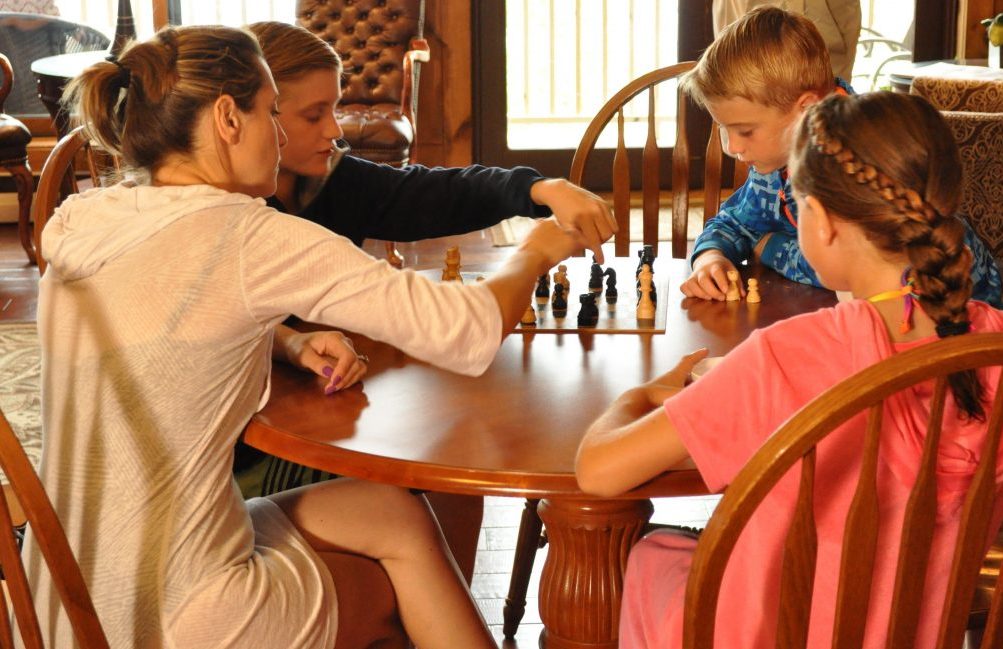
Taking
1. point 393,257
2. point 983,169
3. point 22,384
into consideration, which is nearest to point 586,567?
point 22,384

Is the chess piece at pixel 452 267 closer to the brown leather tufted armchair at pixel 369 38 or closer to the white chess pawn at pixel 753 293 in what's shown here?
the white chess pawn at pixel 753 293

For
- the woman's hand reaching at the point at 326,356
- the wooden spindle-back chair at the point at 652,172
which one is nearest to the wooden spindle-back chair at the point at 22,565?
the woman's hand reaching at the point at 326,356

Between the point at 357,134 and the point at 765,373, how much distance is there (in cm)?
396

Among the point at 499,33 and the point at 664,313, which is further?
the point at 499,33

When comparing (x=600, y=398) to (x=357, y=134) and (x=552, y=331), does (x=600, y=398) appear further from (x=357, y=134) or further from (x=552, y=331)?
(x=357, y=134)

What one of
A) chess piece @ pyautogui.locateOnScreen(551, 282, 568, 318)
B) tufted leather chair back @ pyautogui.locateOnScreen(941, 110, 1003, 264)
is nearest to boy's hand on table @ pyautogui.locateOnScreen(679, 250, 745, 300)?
chess piece @ pyautogui.locateOnScreen(551, 282, 568, 318)

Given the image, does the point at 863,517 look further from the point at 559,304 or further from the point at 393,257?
the point at 393,257

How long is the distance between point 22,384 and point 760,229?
77.3 inches

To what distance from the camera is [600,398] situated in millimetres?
1560

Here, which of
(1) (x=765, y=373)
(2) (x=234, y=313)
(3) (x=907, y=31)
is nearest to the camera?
(1) (x=765, y=373)

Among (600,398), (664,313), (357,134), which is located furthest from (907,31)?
(600,398)

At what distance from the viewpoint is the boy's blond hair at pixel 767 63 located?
1999mm

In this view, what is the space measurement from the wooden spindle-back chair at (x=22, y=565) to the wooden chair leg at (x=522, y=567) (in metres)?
1.18

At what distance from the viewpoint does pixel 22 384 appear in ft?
10.6
